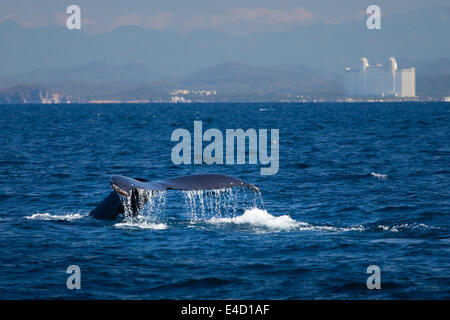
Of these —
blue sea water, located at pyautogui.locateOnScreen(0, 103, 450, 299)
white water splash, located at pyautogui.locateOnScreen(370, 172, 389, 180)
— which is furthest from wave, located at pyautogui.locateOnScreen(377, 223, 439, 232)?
white water splash, located at pyautogui.locateOnScreen(370, 172, 389, 180)

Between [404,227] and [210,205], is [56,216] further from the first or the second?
[404,227]

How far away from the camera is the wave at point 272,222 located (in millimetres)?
14836

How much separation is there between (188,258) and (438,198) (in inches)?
397

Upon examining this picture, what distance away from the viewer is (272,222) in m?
15.4

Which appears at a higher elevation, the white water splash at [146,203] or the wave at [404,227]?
the white water splash at [146,203]

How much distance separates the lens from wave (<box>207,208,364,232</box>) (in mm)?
14836

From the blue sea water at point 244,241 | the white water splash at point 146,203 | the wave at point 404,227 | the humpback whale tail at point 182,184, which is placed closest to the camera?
the humpback whale tail at point 182,184

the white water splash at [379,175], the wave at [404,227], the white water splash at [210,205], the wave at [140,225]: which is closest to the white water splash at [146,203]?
the wave at [140,225]

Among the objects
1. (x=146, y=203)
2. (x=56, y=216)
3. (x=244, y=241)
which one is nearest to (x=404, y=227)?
(x=244, y=241)

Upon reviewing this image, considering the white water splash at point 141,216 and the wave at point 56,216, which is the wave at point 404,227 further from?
the wave at point 56,216

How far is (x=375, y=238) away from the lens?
13852 mm
